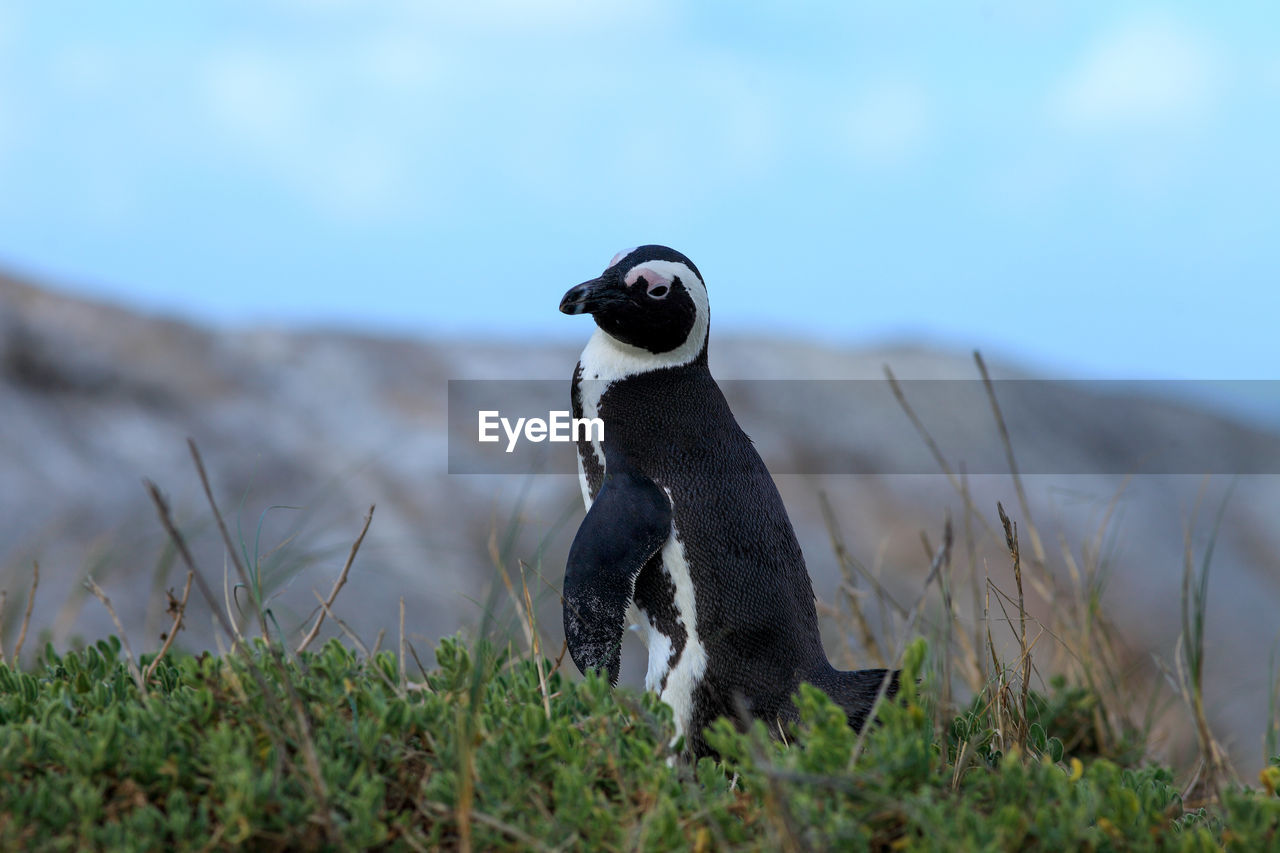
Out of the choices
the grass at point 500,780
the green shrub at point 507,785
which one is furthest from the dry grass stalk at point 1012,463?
the green shrub at point 507,785

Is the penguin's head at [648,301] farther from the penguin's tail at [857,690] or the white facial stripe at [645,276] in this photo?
the penguin's tail at [857,690]

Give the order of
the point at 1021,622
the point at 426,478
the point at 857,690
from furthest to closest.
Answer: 1. the point at 426,478
2. the point at 857,690
3. the point at 1021,622

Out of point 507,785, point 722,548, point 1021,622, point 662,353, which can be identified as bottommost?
point 507,785

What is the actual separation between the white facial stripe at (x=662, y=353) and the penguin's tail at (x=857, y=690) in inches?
34.6

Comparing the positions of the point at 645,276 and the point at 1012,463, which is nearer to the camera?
the point at 645,276

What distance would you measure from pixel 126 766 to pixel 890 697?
1.59 meters

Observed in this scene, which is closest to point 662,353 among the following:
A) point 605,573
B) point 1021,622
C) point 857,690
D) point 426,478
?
point 605,573

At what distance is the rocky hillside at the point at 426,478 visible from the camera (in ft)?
22.3

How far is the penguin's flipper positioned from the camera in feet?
8.65

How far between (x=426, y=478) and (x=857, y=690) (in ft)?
19.7

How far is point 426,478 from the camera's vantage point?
27.0 feet

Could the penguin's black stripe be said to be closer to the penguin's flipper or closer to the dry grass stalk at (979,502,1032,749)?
the penguin's flipper

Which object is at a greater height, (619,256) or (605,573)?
(619,256)

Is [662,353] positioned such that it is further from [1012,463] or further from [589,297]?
[1012,463]
